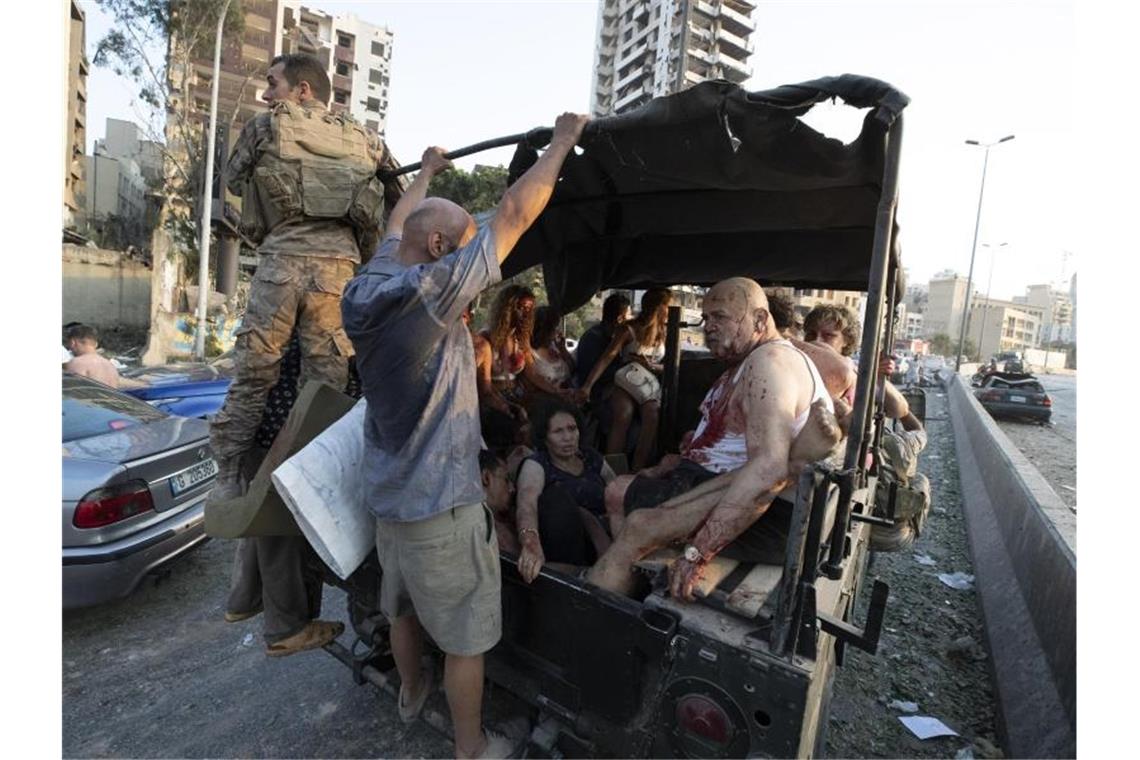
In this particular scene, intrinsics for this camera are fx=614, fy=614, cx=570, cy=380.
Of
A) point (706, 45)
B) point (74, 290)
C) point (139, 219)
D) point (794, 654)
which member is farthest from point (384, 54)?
point (794, 654)

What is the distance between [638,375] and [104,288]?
22.1 m

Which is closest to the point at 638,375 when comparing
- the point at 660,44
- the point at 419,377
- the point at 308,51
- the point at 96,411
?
the point at 419,377

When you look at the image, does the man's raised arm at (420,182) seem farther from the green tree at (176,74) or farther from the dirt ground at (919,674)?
the green tree at (176,74)

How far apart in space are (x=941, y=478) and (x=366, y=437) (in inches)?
374

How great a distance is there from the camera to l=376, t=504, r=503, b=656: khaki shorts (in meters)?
2.03

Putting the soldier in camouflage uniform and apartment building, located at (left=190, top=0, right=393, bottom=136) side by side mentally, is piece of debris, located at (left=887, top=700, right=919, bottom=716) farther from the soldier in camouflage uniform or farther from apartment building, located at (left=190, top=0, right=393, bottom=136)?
apartment building, located at (left=190, top=0, right=393, bottom=136)

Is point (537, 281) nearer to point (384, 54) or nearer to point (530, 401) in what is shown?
point (530, 401)

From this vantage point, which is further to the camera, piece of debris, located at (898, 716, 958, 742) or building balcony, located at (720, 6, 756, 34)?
building balcony, located at (720, 6, 756, 34)

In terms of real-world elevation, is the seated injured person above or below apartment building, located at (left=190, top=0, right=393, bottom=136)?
below

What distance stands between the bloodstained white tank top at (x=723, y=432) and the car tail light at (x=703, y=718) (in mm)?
953

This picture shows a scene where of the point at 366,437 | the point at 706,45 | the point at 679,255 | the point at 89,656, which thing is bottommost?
the point at 89,656

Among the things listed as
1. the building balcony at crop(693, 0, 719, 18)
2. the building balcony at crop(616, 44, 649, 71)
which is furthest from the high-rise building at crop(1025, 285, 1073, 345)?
the building balcony at crop(616, 44, 649, 71)

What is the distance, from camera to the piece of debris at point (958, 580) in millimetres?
5035

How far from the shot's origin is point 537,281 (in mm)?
19234
